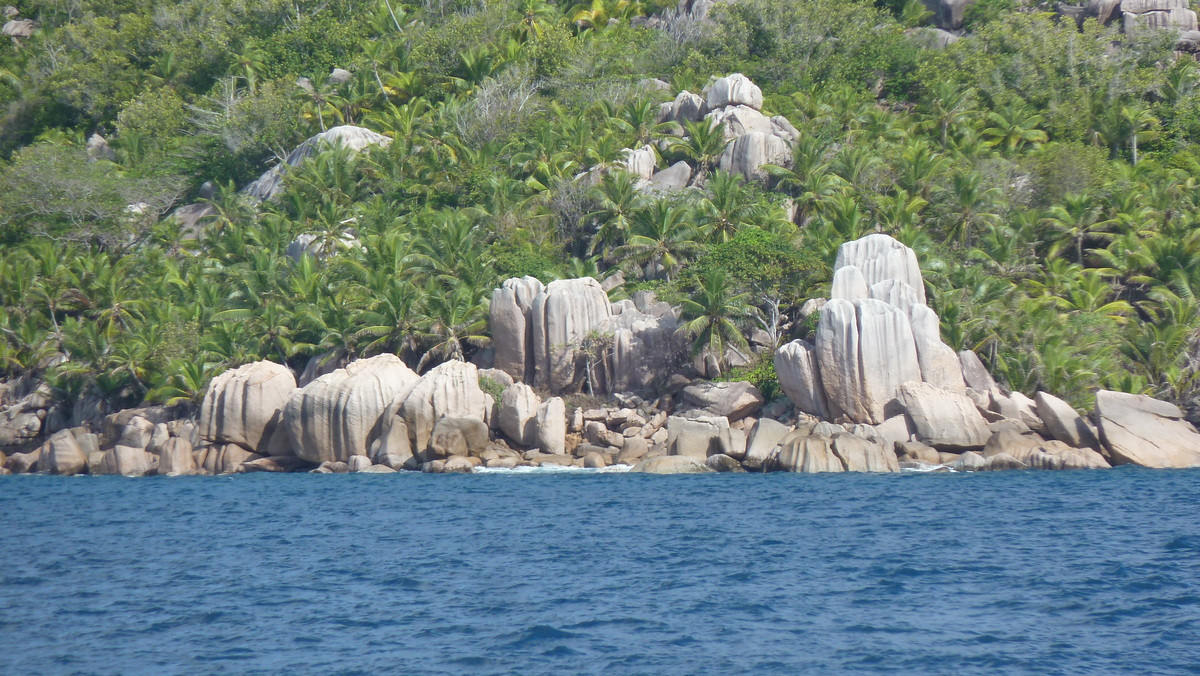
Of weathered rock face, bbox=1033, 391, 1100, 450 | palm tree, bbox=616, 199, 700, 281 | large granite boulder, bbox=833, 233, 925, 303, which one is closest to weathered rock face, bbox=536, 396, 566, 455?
palm tree, bbox=616, 199, 700, 281

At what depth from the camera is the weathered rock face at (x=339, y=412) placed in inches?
1396

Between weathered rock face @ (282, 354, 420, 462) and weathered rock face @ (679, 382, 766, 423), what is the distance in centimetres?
700

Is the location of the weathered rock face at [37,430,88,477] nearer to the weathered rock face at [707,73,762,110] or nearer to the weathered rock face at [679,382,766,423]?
the weathered rock face at [679,382,766,423]

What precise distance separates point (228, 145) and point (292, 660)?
47550mm

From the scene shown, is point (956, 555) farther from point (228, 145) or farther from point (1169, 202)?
point (228, 145)

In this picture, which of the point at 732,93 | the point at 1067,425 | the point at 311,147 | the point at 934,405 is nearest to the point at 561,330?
the point at 934,405

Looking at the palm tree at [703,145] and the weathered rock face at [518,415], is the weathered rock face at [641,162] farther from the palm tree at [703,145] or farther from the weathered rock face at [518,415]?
the weathered rock face at [518,415]

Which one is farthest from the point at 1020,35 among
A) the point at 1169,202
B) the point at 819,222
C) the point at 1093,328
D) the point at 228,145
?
the point at 228,145

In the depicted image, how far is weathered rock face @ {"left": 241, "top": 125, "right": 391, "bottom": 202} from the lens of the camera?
53.5 m

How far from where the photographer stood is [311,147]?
177 ft

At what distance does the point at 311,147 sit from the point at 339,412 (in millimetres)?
Answer: 22366

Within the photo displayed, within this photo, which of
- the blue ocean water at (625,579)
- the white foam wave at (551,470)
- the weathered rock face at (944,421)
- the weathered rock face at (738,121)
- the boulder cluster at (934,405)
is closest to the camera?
the blue ocean water at (625,579)

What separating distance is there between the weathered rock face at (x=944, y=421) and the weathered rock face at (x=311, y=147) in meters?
29.9

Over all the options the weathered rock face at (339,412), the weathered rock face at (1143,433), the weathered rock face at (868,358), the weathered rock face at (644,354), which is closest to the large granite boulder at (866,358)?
the weathered rock face at (868,358)
